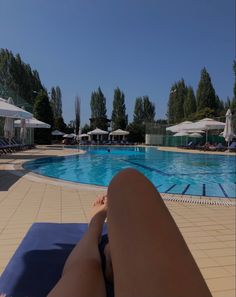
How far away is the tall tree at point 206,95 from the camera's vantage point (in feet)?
118

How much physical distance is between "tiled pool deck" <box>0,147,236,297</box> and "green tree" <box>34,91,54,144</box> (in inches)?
865

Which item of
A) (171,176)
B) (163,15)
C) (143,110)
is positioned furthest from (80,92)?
(143,110)

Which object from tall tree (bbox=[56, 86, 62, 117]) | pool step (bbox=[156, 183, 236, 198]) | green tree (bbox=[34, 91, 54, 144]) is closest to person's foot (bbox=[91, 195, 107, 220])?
pool step (bbox=[156, 183, 236, 198])

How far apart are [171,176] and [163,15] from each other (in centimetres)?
667

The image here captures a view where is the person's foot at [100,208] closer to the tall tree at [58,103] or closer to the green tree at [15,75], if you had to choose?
the green tree at [15,75]

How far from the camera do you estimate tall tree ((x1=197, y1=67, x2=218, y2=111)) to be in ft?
118

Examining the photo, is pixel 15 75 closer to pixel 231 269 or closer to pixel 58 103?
pixel 58 103

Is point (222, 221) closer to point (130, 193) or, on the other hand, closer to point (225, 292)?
point (225, 292)

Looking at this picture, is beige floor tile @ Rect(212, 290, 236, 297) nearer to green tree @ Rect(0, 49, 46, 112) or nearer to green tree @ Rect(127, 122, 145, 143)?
green tree @ Rect(0, 49, 46, 112)

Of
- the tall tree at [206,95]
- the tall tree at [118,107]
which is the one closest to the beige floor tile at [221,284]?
the tall tree at [206,95]

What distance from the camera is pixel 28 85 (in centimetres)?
3397

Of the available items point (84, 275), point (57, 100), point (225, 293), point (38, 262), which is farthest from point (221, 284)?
point (57, 100)

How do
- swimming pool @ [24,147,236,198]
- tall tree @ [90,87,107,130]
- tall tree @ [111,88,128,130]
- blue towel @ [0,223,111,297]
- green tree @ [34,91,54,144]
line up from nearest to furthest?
1. blue towel @ [0,223,111,297]
2. swimming pool @ [24,147,236,198]
3. green tree @ [34,91,54,144]
4. tall tree @ [111,88,128,130]
5. tall tree @ [90,87,107,130]

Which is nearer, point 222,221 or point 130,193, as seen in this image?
point 130,193
